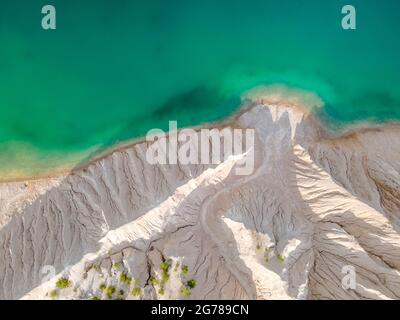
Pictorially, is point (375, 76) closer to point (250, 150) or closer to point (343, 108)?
point (343, 108)

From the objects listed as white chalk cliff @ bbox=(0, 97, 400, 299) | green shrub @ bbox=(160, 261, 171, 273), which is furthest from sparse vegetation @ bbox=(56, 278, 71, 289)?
green shrub @ bbox=(160, 261, 171, 273)

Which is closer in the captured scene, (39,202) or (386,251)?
(386,251)

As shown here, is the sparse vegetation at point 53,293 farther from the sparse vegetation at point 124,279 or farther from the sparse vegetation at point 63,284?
the sparse vegetation at point 124,279

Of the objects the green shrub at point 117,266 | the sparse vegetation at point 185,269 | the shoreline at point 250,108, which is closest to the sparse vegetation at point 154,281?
the sparse vegetation at point 185,269

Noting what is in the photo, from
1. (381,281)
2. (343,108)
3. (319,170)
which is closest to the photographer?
(381,281)

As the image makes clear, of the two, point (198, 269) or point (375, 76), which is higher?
point (375, 76)

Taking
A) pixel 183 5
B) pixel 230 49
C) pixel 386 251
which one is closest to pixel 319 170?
pixel 386 251

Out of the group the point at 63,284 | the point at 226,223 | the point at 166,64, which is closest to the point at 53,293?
the point at 63,284
